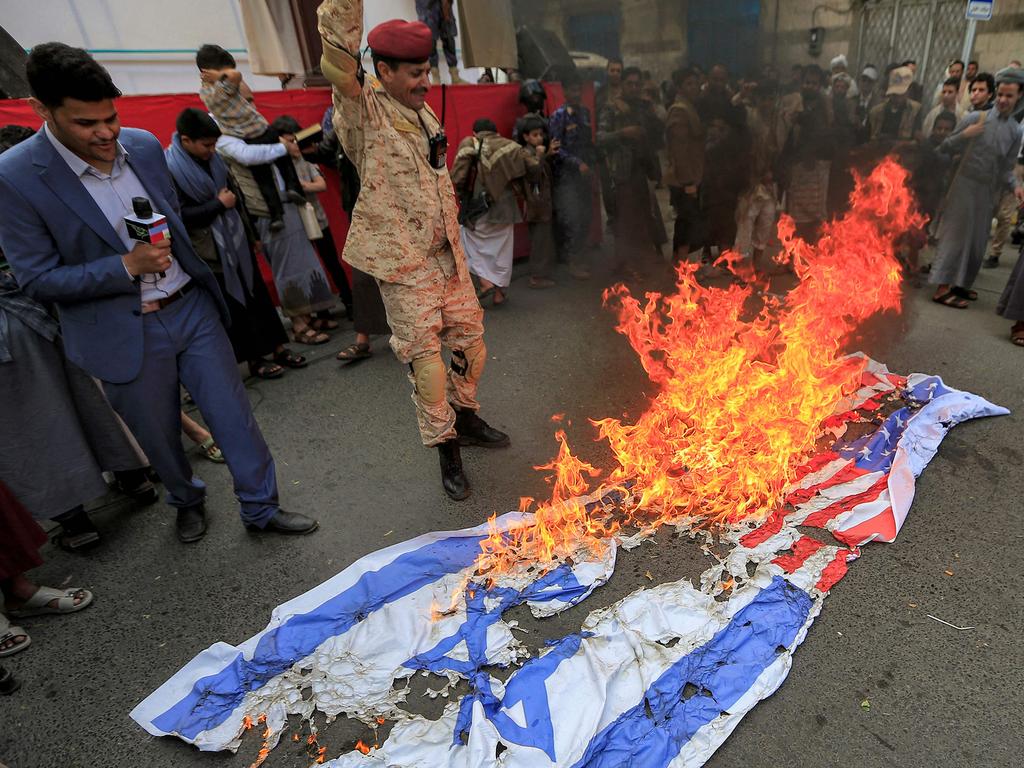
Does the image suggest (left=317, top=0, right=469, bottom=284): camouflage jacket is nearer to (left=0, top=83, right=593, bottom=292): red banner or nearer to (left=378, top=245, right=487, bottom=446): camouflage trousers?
(left=378, top=245, right=487, bottom=446): camouflage trousers

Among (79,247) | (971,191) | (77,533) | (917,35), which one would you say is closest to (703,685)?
(79,247)

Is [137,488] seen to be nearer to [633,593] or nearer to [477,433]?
[477,433]

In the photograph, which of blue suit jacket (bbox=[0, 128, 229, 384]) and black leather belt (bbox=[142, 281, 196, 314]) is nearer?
blue suit jacket (bbox=[0, 128, 229, 384])

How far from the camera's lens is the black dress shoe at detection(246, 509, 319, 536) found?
3.26 meters

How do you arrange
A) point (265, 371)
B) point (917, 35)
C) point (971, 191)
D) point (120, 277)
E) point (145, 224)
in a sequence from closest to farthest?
point (145, 224) → point (120, 277) → point (265, 371) → point (971, 191) → point (917, 35)

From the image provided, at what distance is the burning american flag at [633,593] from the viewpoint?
2.13 meters

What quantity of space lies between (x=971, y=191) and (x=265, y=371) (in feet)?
22.9

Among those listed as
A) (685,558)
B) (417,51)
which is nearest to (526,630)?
(685,558)

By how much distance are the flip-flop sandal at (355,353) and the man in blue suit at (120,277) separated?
7.38 feet

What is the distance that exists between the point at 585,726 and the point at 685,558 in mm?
1054

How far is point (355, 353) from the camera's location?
5.43 meters

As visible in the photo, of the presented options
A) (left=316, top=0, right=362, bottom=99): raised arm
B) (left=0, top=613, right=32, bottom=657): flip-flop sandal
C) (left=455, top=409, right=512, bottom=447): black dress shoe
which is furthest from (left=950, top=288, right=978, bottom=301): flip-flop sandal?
(left=0, top=613, right=32, bottom=657): flip-flop sandal

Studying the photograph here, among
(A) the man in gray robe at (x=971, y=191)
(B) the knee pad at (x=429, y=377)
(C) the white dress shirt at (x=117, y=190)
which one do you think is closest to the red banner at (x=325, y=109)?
(B) the knee pad at (x=429, y=377)

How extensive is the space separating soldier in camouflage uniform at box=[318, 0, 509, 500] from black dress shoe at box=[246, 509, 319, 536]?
83 centimetres
